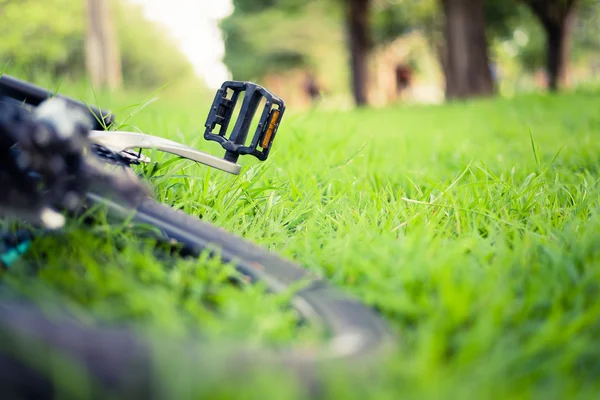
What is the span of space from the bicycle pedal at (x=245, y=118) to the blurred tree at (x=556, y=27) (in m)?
15.3

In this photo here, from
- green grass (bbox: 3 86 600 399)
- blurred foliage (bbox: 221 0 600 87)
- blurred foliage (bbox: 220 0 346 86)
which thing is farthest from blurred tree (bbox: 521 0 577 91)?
green grass (bbox: 3 86 600 399)

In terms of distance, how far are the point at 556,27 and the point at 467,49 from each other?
23.7 feet

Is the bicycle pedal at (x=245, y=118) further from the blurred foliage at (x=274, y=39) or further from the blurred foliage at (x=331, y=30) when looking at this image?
the blurred foliage at (x=274, y=39)

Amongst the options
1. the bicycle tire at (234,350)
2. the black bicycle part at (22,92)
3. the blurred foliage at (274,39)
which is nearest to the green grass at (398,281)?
the bicycle tire at (234,350)

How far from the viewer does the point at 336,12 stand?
1798cm

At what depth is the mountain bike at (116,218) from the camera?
2.48ft

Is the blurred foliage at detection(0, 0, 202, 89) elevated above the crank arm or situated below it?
above

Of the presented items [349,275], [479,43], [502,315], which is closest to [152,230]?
[349,275]

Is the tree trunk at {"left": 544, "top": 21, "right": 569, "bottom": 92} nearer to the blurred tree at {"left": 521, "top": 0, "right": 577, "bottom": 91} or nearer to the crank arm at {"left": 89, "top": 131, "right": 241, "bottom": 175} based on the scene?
the blurred tree at {"left": 521, "top": 0, "right": 577, "bottom": 91}

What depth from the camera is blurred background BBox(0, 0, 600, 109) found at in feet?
34.1

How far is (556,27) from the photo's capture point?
15523mm

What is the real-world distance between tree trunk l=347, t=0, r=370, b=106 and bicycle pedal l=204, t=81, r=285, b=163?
13631 mm

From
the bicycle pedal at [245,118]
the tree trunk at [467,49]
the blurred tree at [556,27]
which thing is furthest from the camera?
the blurred tree at [556,27]

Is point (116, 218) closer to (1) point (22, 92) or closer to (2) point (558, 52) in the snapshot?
(1) point (22, 92)
